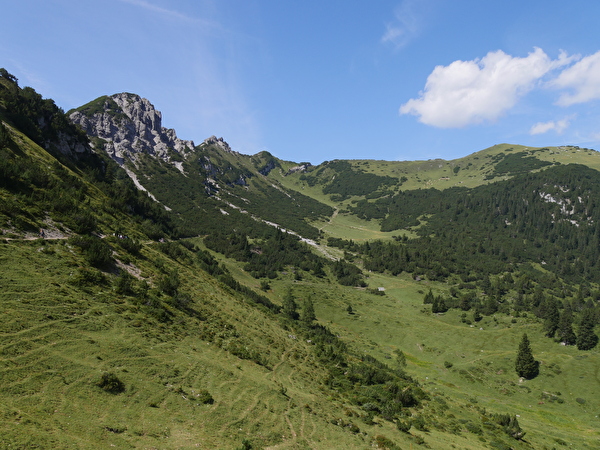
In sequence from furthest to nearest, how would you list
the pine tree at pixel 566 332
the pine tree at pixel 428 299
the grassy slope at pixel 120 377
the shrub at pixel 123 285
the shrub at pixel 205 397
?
the pine tree at pixel 428 299
the pine tree at pixel 566 332
the shrub at pixel 123 285
the shrub at pixel 205 397
the grassy slope at pixel 120 377

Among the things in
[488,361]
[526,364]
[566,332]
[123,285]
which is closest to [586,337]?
[566,332]

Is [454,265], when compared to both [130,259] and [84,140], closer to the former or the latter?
[130,259]

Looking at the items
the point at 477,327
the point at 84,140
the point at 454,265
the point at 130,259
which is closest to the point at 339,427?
the point at 130,259

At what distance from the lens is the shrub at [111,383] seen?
2053cm

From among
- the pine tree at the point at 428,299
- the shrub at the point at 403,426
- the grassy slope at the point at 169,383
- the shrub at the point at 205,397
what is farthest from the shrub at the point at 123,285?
the pine tree at the point at 428,299

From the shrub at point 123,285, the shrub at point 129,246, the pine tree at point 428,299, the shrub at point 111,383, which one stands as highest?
the shrub at point 129,246

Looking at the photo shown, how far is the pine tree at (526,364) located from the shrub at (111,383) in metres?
81.3

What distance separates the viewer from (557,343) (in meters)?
80.1

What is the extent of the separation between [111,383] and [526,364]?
270ft

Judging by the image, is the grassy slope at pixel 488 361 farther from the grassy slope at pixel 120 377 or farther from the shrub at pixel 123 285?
the shrub at pixel 123 285

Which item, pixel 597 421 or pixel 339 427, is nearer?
pixel 339 427

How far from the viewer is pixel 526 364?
224 ft

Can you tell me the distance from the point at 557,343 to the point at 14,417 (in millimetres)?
107339

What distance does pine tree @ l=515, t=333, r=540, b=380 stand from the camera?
67750 millimetres
